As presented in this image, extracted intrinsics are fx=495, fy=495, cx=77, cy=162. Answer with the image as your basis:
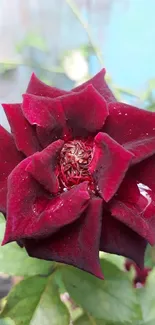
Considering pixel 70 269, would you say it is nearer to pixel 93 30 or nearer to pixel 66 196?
pixel 66 196

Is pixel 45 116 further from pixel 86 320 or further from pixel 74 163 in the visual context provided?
pixel 86 320

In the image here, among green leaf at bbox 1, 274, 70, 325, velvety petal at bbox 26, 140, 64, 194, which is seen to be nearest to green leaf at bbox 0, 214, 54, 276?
green leaf at bbox 1, 274, 70, 325

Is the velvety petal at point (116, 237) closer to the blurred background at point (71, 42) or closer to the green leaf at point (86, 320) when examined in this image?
the green leaf at point (86, 320)

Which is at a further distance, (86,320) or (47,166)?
(86,320)

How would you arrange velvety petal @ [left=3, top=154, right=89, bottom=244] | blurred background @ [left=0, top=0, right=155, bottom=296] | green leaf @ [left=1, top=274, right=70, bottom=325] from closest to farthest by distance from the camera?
velvety petal @ [left=3, top=154, right=89, bottom=244] < green leaf @ [left=1, top=274, right=70, bottom=325] < blurred background @ [left=0, top=0, right=155, bottom=296]

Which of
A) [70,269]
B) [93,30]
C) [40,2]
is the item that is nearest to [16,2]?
[40,2]

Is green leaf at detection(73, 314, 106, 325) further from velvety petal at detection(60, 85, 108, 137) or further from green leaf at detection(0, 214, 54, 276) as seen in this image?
velvety petal at detection(60, 85, 108, 137)

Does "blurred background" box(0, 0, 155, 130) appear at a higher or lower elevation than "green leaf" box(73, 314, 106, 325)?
higher

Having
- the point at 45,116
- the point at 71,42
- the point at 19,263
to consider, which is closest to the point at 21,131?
the point at 45,116
